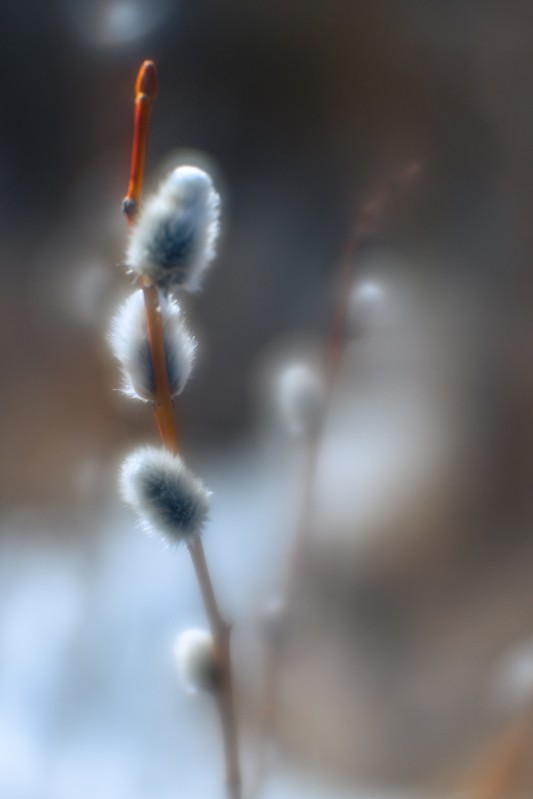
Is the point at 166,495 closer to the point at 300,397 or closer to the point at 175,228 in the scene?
the point at 175,228

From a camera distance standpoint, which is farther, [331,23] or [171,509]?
[331,23]

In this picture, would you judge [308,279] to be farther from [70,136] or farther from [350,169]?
[70,136]

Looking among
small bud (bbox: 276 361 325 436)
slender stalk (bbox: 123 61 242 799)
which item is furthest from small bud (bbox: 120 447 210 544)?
small bud (bbox: 276 361 325 436)

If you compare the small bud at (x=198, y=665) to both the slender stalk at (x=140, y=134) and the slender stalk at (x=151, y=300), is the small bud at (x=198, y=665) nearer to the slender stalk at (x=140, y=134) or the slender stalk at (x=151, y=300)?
the slender stalk at (x=151, y=300)

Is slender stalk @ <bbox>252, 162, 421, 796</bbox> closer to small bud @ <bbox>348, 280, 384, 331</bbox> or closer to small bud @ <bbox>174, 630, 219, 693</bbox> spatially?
small bud @ <bbox>348, 280, 384, 331</bbox>

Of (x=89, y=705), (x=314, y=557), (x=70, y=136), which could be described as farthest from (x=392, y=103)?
(x=89, y=705)

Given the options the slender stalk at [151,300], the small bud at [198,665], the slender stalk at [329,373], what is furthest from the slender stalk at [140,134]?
the slender stalk at [329,373]
